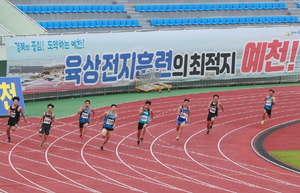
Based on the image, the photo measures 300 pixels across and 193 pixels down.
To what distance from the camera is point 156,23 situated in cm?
4197

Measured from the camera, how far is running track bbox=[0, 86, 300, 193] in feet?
54.0

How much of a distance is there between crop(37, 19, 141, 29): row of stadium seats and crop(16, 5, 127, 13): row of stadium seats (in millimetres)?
1219

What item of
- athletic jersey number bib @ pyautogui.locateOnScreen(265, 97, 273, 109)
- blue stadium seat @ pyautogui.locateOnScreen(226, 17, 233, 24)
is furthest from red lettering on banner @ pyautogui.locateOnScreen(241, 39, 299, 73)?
athletic jersey number bib @ pyautogui.locateOnScreen(265, 97, 273, 109)

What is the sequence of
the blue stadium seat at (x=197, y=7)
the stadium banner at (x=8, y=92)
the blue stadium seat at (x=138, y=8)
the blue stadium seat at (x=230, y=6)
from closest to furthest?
1. the stadium banner at (x=8, y=92)
2. the blue stadium seat at (x=138, y=8)
3. the blue stadium seat at (x=197, y=7)
4. the blue stadium seat at (x=230, y=6)

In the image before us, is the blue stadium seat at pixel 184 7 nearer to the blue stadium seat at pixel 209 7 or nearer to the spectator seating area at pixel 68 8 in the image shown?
the blue stadium seat at pixel 209 7

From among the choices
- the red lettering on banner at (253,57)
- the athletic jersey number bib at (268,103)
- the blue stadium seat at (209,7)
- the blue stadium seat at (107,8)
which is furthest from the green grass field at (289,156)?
the blue stadium seat at (209,7)

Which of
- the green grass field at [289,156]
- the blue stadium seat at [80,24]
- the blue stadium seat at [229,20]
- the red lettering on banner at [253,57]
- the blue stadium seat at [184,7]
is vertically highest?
the blue stadium seat at [184,7]

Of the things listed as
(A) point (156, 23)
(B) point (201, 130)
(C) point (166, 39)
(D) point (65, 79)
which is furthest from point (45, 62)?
(A) point (156, 23)

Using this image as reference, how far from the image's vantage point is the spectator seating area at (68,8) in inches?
1518

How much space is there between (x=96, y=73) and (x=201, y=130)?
30.9 ft

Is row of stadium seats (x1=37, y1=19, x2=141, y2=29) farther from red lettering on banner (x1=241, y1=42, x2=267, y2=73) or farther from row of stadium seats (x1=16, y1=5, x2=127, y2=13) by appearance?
red lettering on banner (x1=241, y1=42, x2=267, y2=73)

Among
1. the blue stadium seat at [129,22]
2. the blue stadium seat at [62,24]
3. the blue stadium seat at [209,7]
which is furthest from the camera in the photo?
the blue stadium seat at [209,7]

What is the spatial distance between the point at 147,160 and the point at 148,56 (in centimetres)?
1502

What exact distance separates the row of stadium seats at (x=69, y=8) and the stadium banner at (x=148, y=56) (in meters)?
8.04
